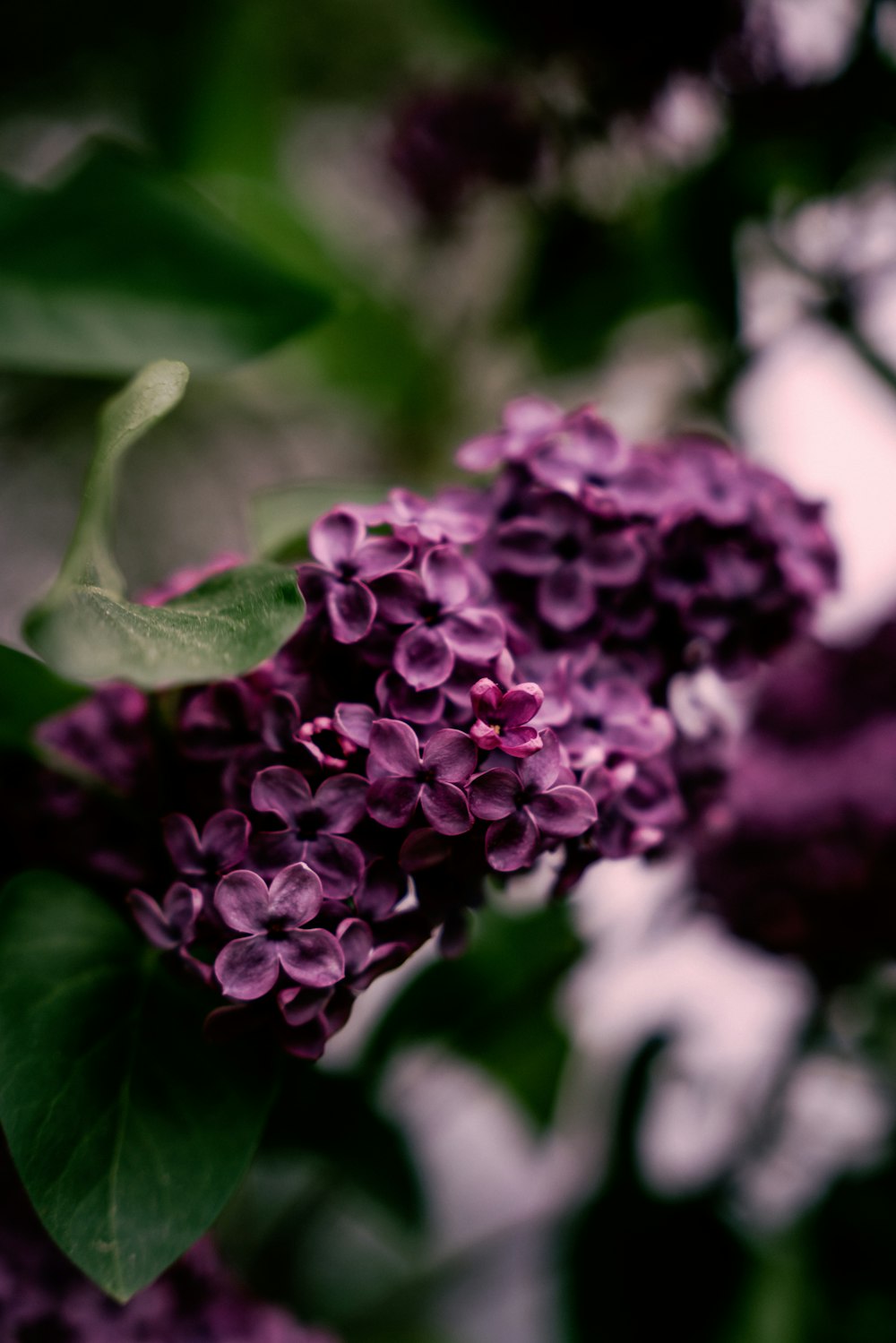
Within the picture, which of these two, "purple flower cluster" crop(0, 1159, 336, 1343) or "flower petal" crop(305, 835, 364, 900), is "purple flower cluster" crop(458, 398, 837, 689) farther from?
"purple flower cluster" crop(0, 1159, 336, 1343)

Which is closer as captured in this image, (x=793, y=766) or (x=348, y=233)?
(x=793, y=766)

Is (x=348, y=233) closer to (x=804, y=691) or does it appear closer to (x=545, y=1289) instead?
(x=804, y=691)

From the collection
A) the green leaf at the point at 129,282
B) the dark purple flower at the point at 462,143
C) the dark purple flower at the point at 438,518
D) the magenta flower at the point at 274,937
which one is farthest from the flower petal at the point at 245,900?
the dark purple flower at the point at 462,143

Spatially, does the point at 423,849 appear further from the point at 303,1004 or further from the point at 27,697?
the point at 27,697

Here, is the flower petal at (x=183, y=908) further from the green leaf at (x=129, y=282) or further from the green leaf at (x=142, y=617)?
the green leaf at (x=129, y=282)

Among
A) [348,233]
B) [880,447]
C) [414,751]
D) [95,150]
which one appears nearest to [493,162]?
[348,233]

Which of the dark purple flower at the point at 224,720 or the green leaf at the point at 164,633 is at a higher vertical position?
the green leaf at the point at 164,633

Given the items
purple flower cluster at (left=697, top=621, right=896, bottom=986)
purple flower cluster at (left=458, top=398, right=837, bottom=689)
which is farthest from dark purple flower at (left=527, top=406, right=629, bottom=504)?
purple flower cluster at (left=697, top=621, right=896, bottom=986)

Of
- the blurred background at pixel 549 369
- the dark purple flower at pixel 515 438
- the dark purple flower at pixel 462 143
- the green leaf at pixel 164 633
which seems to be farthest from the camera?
the dark purple flower at pixel 462 143

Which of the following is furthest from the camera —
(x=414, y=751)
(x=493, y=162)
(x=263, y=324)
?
(x=493, y=162)
